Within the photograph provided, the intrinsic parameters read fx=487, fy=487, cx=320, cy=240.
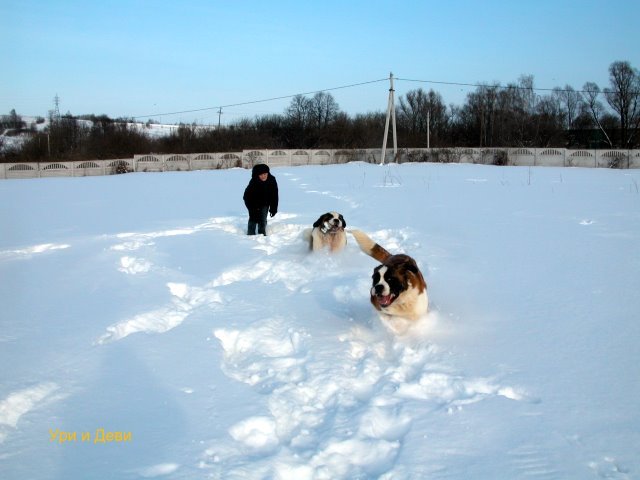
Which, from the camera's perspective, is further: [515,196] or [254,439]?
[515,196]

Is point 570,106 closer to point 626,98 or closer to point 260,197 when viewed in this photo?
point 626,98

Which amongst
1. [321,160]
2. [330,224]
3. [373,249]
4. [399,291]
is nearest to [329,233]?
[330,224]

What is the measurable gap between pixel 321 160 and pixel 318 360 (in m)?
31.1

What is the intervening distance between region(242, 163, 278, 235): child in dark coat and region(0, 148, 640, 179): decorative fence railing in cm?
2184

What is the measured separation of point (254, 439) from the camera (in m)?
2.96

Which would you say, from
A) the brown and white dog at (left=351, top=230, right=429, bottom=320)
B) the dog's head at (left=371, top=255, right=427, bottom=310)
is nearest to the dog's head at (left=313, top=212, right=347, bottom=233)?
the brown and white dog at (left=351, top=230, right=429, bottom=320)

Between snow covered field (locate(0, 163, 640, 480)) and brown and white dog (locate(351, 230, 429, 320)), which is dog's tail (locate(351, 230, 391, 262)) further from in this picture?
brown and white dog (locate(351, 230, 429, 320))

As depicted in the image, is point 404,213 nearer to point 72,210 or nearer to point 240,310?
point 240,310

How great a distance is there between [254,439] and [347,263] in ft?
15.1

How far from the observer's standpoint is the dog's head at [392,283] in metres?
4.42

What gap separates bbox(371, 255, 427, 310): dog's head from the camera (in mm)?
4418

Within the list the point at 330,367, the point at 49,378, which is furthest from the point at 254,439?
the point at 49,378

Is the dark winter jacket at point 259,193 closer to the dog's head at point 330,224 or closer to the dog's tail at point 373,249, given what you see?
the dog's head at point 330,224

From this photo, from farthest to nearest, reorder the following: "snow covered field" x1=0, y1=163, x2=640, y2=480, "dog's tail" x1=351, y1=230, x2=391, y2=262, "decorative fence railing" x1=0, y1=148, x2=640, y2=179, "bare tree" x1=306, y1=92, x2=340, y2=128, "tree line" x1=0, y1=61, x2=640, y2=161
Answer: "bare tree" x1=306, y1=92, x2=340, y2=128 < "tree line" x1=0, y1=61, x2=640, y2=161 < "decorative fence railing" x1=0, y1=148, x2=640, y2=179 < "dog's tail" x1=351, y1=230, x2=391, y2=262 < "snow covered field" x1=0, y1=163, x2=640, y2=480
